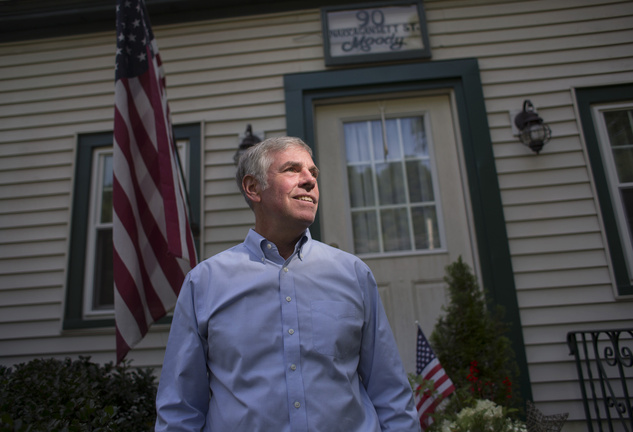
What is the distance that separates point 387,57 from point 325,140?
1006 mm

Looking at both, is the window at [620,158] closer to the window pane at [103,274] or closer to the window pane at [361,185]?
the window pane at [361,185]

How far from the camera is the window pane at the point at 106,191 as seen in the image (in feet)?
13.2

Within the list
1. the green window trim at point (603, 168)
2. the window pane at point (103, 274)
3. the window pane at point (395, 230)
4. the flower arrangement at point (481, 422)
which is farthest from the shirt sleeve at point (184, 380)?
the green window trim at point (603, 168)

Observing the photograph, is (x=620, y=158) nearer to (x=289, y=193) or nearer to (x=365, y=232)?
(x=365, y=232)

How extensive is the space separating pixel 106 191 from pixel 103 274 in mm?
822

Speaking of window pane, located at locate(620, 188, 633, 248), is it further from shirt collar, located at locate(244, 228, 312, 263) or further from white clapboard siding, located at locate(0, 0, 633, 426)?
shirt collar, located at locate(244, 228, 312, 263)

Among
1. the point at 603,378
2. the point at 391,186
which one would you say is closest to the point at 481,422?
the point at 603,378

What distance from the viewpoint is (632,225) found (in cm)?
362

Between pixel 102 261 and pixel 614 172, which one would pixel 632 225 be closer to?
pixel 614 172

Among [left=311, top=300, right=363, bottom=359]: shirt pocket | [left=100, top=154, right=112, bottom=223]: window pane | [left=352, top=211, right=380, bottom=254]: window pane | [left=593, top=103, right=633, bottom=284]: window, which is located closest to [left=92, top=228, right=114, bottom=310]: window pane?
[left=100, top=154, right=112, bottom=223]: window pane

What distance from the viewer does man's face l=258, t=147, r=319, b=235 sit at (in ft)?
5.01

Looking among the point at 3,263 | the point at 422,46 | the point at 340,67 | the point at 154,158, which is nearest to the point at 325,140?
the point at 340,67

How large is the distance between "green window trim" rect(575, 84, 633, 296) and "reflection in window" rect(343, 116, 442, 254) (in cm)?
142

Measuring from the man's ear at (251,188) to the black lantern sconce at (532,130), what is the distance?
3001 millimetres
